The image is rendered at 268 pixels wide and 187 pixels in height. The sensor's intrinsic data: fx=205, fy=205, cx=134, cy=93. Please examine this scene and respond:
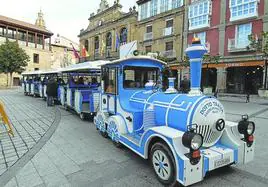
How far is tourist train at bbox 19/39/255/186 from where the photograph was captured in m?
3.11

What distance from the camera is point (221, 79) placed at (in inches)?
839

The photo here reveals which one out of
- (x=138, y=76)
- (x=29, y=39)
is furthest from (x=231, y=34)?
(x=29, y=39)

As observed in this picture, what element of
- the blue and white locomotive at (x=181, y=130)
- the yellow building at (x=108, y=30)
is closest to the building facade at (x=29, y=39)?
the yellow building at (x=108, y=30)

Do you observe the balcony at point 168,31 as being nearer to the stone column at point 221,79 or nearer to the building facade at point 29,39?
the stone column at point 221,79

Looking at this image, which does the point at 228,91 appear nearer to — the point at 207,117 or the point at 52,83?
the point at 52,83

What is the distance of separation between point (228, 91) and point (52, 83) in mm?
18092

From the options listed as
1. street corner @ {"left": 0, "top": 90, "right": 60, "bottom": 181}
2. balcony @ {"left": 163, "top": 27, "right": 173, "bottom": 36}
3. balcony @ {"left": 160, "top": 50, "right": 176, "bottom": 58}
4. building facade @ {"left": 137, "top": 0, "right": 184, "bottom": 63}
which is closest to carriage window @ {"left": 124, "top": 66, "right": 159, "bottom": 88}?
street corner @ {"left": 0, "top": 90, "right": 60, "bottom": 181}

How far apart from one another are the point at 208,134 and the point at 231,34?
65.3 ft

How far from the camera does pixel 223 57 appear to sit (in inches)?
824

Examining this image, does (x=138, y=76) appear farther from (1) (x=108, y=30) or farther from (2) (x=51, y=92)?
(1) (x=108, y=30)

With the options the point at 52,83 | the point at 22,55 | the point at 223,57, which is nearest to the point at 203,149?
the point at 52,83

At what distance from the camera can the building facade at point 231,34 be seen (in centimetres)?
1862

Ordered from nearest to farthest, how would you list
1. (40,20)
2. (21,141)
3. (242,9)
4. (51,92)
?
(21,141)
(51,92)
(242,9)
(40,20)

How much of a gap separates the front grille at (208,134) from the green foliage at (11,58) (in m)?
33.1
